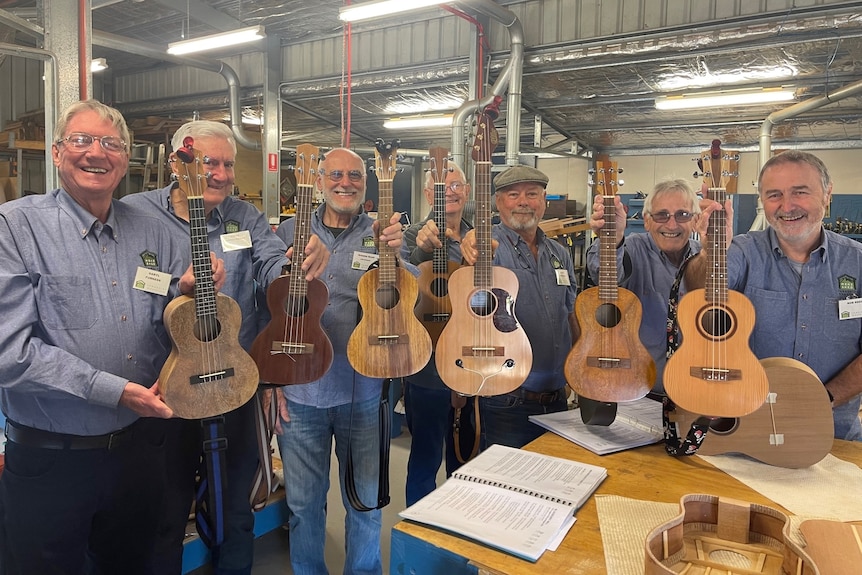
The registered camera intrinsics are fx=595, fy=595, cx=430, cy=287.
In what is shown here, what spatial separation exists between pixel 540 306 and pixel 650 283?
0.53m

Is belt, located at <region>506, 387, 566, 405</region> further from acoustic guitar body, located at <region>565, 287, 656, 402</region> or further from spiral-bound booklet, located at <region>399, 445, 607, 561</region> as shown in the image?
spiral-bound booklet, located at <region>399, 445, 607, 561</region>

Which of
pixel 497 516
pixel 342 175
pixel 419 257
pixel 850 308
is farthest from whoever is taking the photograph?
pixel 419 257

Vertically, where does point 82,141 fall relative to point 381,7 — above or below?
below

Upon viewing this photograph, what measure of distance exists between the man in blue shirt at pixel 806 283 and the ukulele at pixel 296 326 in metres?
1.38

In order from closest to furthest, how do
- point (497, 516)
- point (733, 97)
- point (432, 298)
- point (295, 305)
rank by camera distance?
point (497, 516) → point (295, 305) → point (432, 298) → point (733, 97)

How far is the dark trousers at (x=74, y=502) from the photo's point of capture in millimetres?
1742

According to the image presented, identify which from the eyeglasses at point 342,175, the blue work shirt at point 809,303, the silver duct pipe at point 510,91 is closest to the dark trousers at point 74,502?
the eyeglasses at point 342,175

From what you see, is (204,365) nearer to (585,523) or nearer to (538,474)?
(538,474)

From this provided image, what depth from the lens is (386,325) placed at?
7.53ft

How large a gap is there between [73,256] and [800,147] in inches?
422

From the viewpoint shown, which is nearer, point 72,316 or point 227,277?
point 72,316

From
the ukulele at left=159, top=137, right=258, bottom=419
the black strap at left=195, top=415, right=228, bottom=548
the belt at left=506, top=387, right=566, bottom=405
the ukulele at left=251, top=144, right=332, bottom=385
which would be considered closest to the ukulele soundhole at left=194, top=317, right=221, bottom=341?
the ukulele at left=159, top=137, right=258, bottom=419

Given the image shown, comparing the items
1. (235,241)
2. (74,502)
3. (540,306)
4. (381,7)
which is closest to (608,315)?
(540,306)

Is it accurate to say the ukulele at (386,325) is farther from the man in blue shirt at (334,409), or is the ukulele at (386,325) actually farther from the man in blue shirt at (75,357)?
the man in blue shirt at (75,357)
